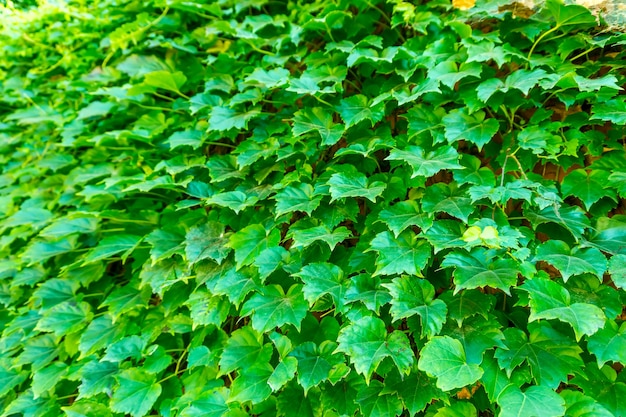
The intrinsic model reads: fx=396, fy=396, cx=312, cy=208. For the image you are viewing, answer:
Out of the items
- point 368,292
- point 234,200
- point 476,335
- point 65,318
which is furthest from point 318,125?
point 65,318

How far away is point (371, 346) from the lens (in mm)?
1075

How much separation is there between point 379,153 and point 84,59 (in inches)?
82.1

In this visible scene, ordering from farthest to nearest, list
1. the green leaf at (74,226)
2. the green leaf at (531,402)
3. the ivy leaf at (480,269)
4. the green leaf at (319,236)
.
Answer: the green leaf at (74,226)
the green leaf at (319,236)
the ivy leaf at (480,269)
the green leaf at (531,402)

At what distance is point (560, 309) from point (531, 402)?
0.78ft

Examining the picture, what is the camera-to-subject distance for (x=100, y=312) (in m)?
1.83

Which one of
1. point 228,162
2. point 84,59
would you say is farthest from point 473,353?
point 84,59

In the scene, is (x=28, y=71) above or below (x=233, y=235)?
above

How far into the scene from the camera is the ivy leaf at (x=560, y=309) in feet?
3.10

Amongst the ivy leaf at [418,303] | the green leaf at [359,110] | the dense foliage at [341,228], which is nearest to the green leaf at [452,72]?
the dense foliage at [341,228]

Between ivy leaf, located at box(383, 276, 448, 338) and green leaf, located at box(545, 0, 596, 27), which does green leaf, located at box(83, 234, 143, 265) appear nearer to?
ivy leaf, located at box(383, 276, 448, 338)

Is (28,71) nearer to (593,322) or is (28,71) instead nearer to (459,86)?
(459,86)

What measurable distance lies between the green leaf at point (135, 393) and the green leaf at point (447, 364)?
947 millimetres

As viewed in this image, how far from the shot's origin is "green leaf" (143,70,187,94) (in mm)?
1810

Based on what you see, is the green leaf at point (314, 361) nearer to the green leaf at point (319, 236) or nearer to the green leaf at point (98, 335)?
the green leaf at point (319, 236)
